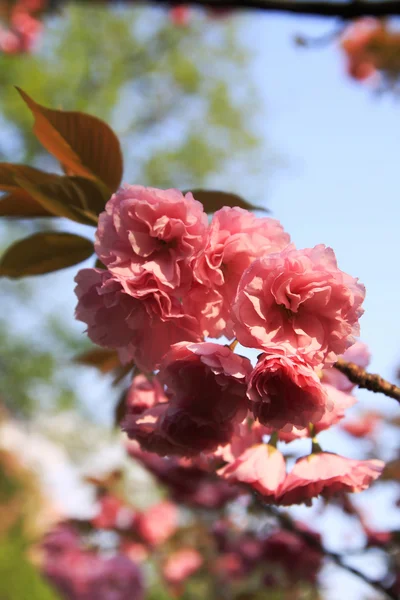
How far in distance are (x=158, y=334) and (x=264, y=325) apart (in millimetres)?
117

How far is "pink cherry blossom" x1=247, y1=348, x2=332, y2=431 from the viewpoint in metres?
0.45

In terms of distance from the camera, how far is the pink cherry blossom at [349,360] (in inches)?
25.7

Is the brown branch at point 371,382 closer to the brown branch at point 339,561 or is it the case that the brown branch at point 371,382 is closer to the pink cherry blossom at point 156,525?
the brown branch at point 339,561

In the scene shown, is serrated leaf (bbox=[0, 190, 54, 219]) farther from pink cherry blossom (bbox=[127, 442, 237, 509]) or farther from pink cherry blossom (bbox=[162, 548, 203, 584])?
pink cherry blossom (bbox=[162, 548, 203, 584])

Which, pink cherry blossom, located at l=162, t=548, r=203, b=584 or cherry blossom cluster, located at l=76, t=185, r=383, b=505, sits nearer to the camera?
cherry blossom cluster, located at l=76, t=185, r=383, b=505

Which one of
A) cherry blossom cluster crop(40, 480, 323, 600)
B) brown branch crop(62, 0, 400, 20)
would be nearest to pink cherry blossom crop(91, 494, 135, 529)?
cherry blossom cluster crop(40, 480, 323, 600)

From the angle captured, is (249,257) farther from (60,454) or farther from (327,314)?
(60,454)

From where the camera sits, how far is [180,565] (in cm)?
215

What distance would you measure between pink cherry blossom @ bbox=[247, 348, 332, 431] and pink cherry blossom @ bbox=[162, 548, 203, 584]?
1.87 meters

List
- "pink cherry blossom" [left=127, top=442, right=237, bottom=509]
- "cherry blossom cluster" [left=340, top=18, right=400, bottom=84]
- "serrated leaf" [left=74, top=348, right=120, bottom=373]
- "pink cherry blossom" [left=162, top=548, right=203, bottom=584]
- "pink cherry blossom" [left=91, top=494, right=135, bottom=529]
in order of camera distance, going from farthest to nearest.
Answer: "cherry blossom cluster" [left=340, top=18, right=400, bottom=84] → "pink cherry blossom" [left=162, top=548, right=203, bottom=584] → "pink cherry blossom" [left=91, top=494, right=135, bottom=529] → "pink cherry blossom" [left=127, top=442, right=237, bottom=509] → "serrated leaf" [left=74, top=348, right=120, bottom=373]

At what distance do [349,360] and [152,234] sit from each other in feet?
0.93

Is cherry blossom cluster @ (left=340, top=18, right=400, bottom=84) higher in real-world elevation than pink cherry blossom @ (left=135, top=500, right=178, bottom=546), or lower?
higher

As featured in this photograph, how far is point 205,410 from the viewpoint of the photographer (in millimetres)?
518

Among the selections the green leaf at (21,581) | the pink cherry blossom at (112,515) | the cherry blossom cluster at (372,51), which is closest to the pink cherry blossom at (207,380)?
the pink cherry blossom at (112,515)
